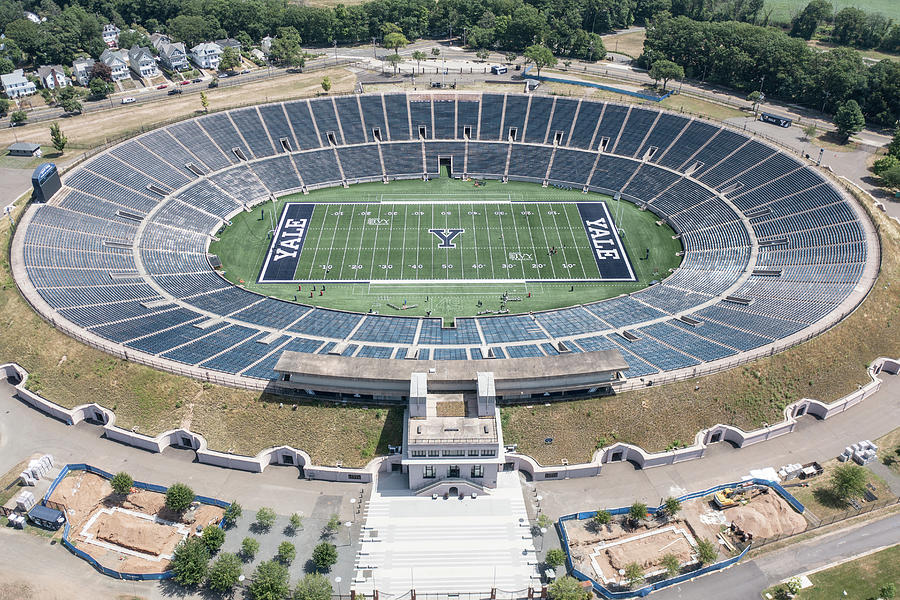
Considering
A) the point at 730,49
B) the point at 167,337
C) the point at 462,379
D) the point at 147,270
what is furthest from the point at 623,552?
the point at 730,49

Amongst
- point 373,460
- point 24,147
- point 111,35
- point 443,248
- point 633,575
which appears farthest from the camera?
point 111,35

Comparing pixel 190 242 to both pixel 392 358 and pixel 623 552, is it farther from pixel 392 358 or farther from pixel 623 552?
pixel 623 552

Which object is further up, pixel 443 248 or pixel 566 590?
pixel 443 248

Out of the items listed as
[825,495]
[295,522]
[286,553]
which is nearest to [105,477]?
[295,522]

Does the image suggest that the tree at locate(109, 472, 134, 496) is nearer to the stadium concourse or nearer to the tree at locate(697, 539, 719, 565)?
the stadium concourse

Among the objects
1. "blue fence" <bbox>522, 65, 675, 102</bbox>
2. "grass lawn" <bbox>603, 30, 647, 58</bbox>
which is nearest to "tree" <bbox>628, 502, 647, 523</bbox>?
"blue fence" <bbox>522, 65, 675, 102</bbox>

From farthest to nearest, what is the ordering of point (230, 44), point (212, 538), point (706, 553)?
1. point (230, 44)
2. point (212, 538)
3. point (706, 553)

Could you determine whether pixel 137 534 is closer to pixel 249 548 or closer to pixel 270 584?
pixel 249 548
